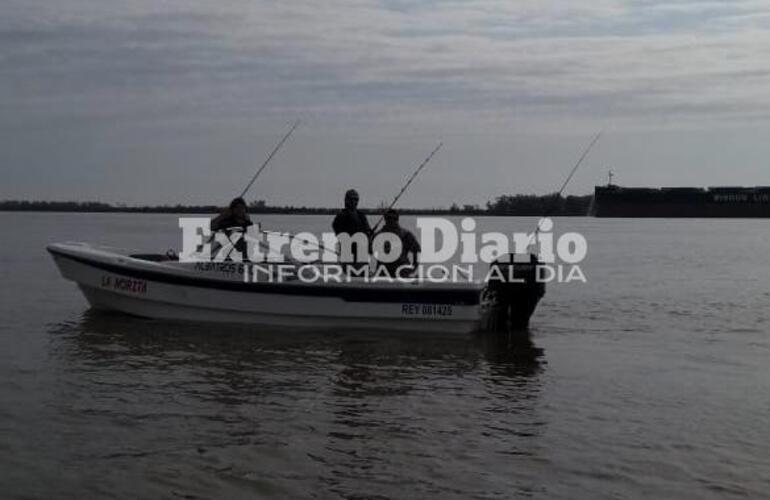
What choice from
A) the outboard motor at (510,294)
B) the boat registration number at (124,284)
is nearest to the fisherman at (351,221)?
the outboard motor at (510,294)

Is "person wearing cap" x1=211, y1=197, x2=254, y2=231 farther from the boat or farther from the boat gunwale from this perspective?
the boat gunwale

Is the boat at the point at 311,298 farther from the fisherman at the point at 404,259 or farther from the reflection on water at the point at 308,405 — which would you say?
the fisherman at the point at 404,259

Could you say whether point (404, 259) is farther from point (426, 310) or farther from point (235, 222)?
point (235, 222)

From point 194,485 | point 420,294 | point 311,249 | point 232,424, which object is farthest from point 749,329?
point 194,485

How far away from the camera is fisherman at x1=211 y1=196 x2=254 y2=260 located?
44.5 feet

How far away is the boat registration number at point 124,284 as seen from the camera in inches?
555

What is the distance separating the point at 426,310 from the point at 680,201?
4157 inches

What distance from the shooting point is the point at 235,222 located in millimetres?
13570

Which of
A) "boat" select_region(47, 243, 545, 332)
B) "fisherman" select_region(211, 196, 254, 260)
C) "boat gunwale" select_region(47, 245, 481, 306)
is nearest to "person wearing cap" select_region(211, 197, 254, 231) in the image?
"fisherman" select_region(211, 196, 254, 260)

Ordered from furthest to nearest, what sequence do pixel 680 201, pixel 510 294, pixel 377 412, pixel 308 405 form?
pixel 680 201
pixel 510 294
pixel 308 405
pixel 377 412

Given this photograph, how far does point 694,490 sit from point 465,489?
156 cm

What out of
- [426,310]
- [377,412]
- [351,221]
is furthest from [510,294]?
[377,412]

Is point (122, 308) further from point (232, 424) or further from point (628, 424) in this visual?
point (628, 424)

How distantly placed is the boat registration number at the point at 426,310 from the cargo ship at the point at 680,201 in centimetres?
9790
